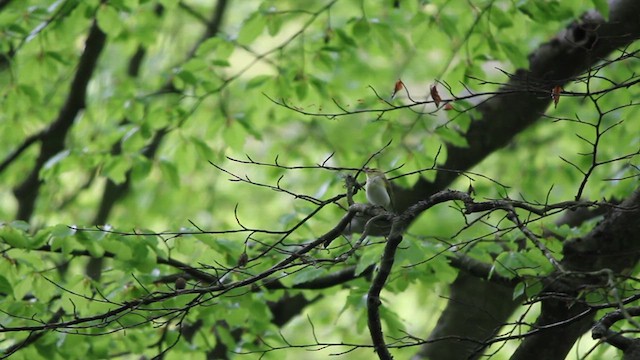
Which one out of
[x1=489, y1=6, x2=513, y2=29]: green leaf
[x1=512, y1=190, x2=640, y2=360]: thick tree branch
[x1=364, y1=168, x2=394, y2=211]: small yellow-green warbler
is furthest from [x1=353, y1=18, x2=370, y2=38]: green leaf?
[x1=512, y1=190, x2=640, y2=360]: thick tree branch

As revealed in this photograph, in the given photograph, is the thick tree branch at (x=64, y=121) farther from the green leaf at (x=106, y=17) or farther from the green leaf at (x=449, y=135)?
the green leaf at (x=449, y=135)

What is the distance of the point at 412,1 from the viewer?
4.25m

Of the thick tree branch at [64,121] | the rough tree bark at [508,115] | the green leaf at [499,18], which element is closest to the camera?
the green leaf at [499,18]

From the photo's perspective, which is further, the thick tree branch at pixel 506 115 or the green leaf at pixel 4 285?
the thick tree branch at pixel 506 115

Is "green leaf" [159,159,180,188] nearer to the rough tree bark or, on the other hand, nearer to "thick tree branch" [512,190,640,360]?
the rough tree bark

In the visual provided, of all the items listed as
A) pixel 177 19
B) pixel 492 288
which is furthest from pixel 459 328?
pixel 177 19

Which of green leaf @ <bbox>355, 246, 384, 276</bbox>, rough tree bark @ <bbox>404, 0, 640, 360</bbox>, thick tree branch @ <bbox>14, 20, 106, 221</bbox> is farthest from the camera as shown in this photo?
thick tree branch @ <bbox>14, 20, 106, 221</bbox>

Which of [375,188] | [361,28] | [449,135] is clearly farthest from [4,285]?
[361,28]

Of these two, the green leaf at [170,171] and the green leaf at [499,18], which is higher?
the green leaf at [499,18]

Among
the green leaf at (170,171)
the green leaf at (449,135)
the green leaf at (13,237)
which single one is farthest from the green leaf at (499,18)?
the green leaf at (13,237)

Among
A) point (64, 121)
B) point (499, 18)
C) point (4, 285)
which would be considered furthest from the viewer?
point (64, 121)

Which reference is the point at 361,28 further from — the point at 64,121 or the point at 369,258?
the point at 64,121

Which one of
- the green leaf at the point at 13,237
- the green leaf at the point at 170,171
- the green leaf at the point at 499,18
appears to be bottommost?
the green leaf at the point at 13,237

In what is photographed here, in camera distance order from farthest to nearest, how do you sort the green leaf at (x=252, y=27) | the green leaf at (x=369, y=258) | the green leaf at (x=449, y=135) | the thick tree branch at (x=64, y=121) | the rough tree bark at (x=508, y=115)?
1. the thick tree branch at (x=64, y=121)
2. the green leaf at (x=252, y=27)
3. the rough tree bark at (x=508, y=115)
4. the green leaf at (x=449, y=135)
5. the green leaf at (x=369, y=258)
